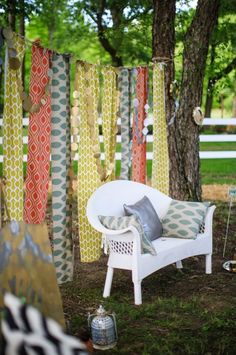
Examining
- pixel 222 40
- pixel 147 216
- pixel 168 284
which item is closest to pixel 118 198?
pixel 147 216

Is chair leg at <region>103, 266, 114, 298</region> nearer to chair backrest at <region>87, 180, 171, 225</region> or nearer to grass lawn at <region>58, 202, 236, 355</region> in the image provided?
grass lawn at <region>58, 202, 236, 355</region>

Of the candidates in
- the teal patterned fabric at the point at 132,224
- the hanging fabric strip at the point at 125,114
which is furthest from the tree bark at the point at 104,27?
the teal patterned fabric at the point at 132,224

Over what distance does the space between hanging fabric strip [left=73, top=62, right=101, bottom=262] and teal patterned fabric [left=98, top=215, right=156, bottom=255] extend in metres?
0.84

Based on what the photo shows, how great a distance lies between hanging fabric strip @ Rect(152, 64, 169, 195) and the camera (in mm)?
6375

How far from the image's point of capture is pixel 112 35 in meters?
12.0

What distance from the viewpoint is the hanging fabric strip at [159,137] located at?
6.38 meters

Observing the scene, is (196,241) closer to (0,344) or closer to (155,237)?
(155,237)

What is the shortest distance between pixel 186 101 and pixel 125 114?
94cm

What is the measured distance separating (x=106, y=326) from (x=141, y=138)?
301 centimetres

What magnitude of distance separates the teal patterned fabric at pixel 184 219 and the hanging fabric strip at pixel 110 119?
86cm

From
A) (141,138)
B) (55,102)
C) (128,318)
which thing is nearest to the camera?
(128,318)

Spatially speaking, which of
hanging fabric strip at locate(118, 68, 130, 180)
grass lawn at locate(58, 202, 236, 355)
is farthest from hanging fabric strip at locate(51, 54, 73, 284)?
hanging fabric strip at locate(118, 68, 130, 180)

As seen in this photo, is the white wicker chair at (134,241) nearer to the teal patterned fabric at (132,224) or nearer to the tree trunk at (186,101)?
the teal patterned fabric at (132,224)

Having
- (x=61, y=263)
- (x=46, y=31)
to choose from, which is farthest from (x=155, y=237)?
(x=46, y=31)
